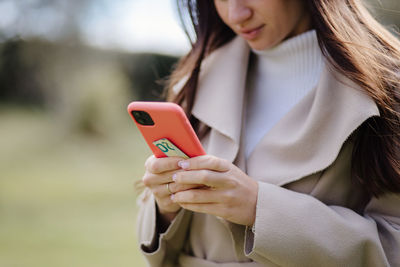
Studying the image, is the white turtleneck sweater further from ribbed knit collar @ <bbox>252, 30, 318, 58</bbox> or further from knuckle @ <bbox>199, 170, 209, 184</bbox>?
knuckle @ <bbox>199, 170, 209, 184</bbox>

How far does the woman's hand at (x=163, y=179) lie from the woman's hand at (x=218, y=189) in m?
0.03

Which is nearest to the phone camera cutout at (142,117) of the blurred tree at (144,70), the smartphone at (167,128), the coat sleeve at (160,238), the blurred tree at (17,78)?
the smartphone at (167,128)

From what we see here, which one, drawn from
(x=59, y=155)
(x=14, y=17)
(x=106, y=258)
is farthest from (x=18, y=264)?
(x=14, y=17)

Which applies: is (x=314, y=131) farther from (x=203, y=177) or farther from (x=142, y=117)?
(x=142, y=117)

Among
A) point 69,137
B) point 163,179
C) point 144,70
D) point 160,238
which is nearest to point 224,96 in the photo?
point 163,179

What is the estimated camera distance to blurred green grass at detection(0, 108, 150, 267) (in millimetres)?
4480

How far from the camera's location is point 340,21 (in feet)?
4.88

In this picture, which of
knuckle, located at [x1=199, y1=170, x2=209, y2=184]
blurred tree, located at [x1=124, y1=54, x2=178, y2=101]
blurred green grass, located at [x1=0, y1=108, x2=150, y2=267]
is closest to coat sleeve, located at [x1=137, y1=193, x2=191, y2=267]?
knuckle, located at [x1=199, y1=170, x2=209, y2=184]

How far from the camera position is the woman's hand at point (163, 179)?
4.42 feet

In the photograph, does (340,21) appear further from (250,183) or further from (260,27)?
(250,183)

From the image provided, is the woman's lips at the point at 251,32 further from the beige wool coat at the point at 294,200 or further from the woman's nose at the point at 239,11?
the beige wool coat at the point at 294,200

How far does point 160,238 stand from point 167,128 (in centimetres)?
53

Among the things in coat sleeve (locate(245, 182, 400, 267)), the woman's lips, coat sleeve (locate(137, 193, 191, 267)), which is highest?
the woman's lips

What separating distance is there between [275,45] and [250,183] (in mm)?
625
